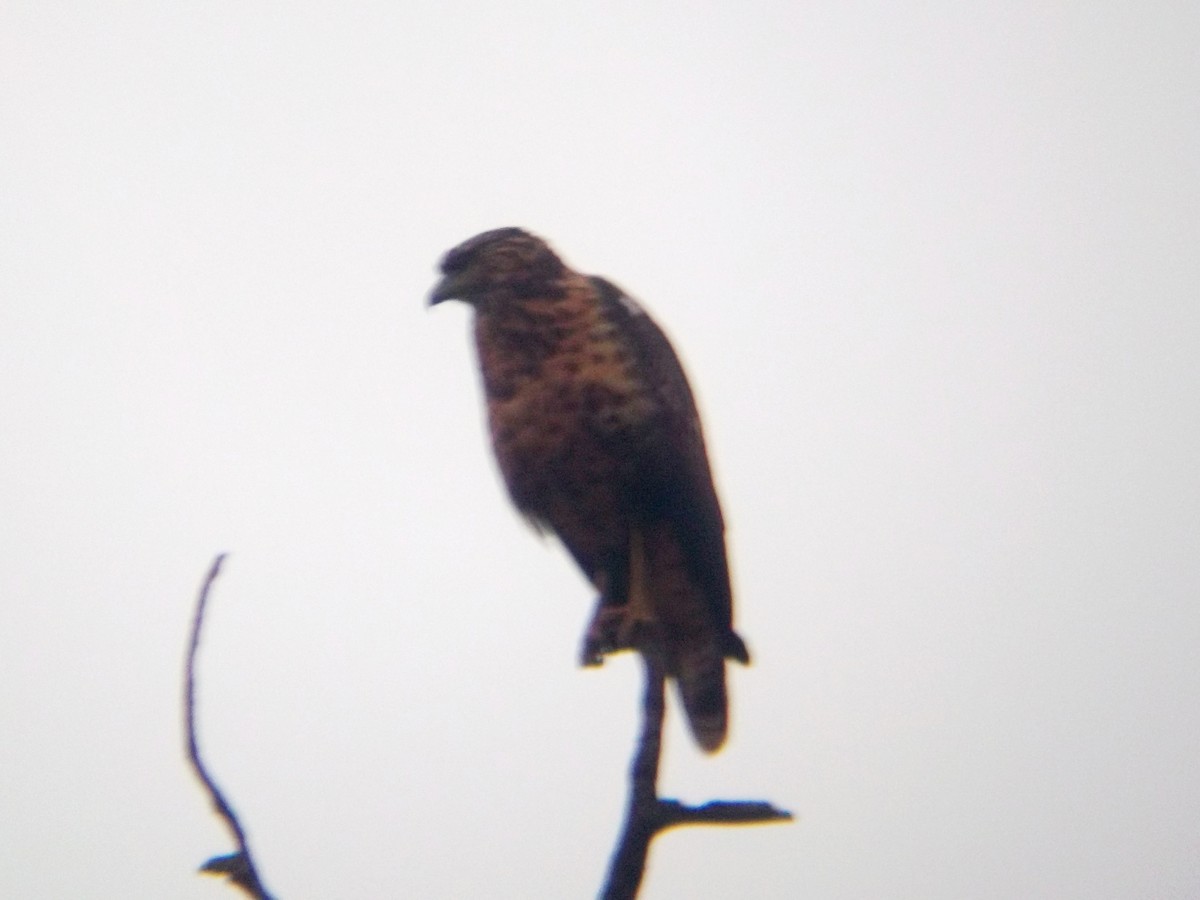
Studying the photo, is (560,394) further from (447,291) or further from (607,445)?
(447,291)

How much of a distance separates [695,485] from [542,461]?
53 cm

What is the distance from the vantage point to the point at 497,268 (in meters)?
3.90

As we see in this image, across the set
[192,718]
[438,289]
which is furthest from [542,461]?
[192,718]

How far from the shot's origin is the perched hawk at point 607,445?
142 inches

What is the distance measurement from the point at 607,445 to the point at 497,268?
774 mm

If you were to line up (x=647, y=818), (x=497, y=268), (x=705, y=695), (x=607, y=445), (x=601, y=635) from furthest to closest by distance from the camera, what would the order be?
(x=497, y=268), (x=705, y=695), (x=607, y=445), (x=601, y=635), (x=647, y=818)

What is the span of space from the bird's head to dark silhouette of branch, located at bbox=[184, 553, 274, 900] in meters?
1.94

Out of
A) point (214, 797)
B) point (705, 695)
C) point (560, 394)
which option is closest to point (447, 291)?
point (560, 394)

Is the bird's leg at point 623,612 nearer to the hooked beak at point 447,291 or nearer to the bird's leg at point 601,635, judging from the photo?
the bird's leg at point 601,635

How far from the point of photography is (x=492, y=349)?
3768mm

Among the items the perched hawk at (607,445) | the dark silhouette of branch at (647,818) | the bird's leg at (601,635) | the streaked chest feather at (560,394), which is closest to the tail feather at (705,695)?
the perched hawk at (607,445)

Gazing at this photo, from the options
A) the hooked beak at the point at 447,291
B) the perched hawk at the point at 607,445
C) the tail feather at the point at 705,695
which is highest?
the hooked beak at the point at 447,291

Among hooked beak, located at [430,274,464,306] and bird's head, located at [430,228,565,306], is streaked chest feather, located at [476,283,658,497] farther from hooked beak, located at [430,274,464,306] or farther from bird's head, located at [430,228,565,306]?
hooked beak, located at [430,274,464,306]

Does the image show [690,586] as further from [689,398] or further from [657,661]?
[657,661]
